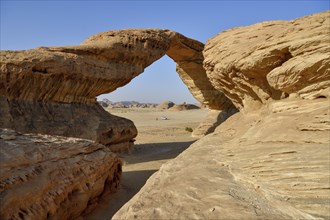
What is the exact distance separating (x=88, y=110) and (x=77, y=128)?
133 cm

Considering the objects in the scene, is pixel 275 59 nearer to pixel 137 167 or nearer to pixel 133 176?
pixel 133 176

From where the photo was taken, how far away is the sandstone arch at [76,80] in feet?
32.2

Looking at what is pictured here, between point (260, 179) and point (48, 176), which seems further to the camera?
point (48, 176)

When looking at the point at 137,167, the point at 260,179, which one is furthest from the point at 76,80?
the point at 260,179

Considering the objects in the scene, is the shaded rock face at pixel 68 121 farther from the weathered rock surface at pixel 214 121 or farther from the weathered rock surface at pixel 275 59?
the weathered rock surface at pixel 214 121

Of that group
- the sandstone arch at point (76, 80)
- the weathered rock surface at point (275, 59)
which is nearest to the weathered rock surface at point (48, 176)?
the weathered rock surface at point (275, 59)

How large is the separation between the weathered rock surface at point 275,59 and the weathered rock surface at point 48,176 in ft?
13.4

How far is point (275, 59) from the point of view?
5473mm

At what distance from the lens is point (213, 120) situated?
64.3 ft

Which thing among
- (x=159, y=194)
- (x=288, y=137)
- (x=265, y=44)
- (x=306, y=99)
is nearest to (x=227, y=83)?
(x=265, y=44)

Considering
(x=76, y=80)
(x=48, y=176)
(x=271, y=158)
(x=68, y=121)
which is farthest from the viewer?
(x=76, y=80)

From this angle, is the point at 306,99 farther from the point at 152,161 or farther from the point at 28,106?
the point at 28,106

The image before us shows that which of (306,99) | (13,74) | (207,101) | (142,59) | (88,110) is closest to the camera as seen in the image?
(306,99)

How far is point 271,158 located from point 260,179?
16.5 inches
